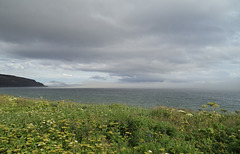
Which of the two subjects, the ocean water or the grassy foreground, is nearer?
the grassy foreground

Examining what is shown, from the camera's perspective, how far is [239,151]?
429cm

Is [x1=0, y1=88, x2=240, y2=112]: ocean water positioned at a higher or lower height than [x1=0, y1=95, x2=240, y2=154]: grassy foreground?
lower

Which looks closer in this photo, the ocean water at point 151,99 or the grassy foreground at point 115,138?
the grassy foreground at point 115,138

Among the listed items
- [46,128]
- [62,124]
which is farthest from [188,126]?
[46,128]

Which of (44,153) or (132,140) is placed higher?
(44,153)

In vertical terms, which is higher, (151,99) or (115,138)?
(115,138)

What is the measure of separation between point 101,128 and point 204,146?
4031 millimetres

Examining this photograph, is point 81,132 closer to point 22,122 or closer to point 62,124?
point 62,124

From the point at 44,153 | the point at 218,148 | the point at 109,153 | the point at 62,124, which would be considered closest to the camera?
the point at 44,153

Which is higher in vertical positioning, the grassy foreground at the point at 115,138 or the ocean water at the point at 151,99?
the grassy foreground at the point at 115,138

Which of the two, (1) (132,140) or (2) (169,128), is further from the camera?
(2) (169,128)

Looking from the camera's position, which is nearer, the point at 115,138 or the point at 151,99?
the point at 115,138

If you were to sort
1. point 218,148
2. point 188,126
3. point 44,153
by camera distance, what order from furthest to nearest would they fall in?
point 188,126 < point 218,148 < point 44,153

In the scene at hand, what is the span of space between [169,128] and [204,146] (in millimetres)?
1692
